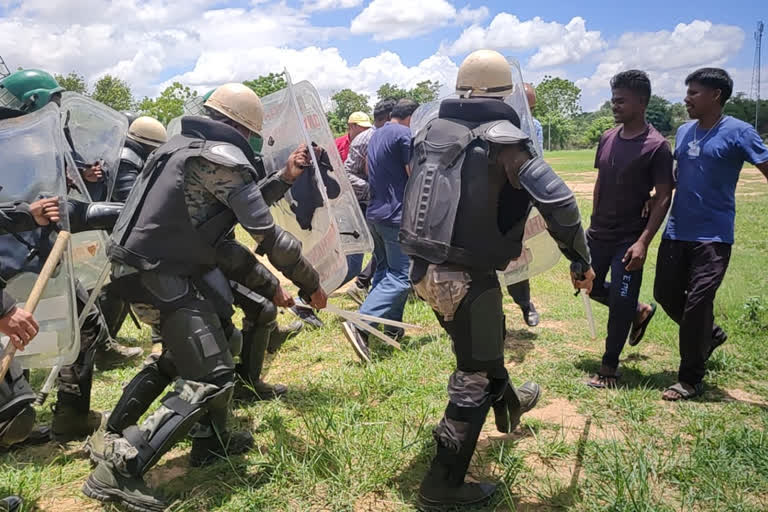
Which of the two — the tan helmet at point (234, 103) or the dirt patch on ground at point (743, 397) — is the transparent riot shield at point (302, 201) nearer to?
the tan helmet at point (234, 103)

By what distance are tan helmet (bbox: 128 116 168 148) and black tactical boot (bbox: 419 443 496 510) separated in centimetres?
317

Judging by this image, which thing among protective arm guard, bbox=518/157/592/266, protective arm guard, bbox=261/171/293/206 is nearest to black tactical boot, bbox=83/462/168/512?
protective arm guard, bbox=261/171/293/206

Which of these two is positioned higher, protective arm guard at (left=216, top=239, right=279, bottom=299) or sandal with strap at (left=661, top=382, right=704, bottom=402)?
protective arm guard at (left=216, top=239, right=279, bottom=299)

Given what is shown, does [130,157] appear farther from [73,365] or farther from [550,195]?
[550,195]

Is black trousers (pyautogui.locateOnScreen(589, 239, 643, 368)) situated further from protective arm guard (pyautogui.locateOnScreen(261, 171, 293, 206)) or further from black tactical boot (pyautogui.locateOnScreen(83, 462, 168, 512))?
black tactical boot (pyautogui.locateOnScreen(83, 462, 168, 512))

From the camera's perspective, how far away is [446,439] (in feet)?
8.36

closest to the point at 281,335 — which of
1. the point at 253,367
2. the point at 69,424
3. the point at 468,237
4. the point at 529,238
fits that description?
the point at 253,367

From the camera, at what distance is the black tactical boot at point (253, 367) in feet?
12.4

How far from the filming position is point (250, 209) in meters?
2.52

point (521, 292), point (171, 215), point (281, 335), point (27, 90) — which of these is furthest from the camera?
point (521, 292)

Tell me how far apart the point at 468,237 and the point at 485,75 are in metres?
0.72

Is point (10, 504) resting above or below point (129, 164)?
below

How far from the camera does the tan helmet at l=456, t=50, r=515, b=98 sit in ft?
8.62

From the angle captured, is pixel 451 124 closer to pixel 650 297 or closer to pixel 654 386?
pixel 654 386
